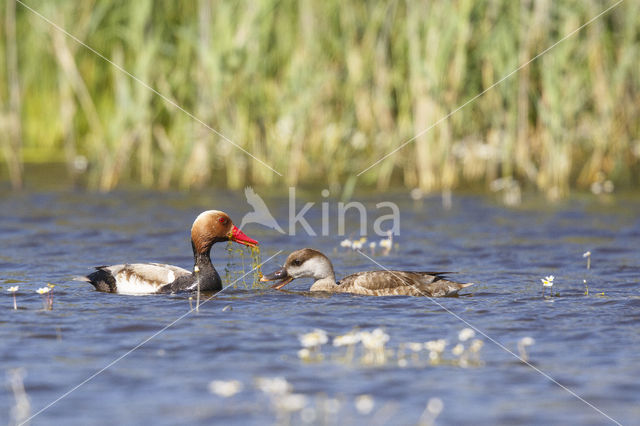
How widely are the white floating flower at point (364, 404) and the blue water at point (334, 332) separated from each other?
3cm

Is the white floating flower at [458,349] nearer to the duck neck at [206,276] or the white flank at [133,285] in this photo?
the duck neck at [206,276]

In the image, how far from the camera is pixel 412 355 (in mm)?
6020

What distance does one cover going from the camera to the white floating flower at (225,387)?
16.9 ft

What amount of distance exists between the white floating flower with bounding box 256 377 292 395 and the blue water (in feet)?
0.13

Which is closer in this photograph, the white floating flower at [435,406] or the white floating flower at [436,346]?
the white floating flower at [435,406]

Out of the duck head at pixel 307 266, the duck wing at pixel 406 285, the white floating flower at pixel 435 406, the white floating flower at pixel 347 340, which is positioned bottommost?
the white floating flower at pixel 435 406

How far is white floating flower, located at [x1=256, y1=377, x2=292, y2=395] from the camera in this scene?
5.16 meters

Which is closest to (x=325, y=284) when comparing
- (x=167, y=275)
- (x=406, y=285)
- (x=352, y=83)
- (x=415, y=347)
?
(x=406, y=285)

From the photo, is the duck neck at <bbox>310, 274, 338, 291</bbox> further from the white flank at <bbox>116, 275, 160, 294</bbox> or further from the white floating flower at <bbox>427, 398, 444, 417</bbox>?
the white floating flower at <bbox>427, 398, 444, 417</bbox>

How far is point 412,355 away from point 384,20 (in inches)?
293

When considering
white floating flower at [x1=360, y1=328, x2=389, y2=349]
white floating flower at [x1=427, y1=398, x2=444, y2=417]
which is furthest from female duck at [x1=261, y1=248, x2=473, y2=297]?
white floating flower at [x1=427, y1=398, x2=444, y2=417]

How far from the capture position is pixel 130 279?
25.9ft

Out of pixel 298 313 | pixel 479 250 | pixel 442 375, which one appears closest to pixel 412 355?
pixel 442 375

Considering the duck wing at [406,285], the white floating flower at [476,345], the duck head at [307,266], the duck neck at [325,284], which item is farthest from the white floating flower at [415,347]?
the duck head at [307,266]
